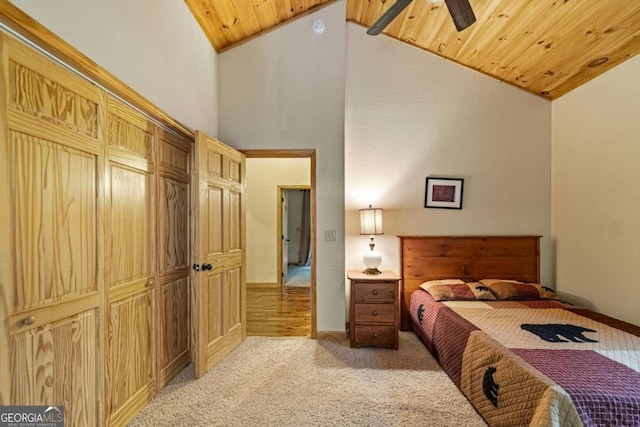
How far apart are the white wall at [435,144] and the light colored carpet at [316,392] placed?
1.16m

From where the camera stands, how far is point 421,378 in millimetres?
2373

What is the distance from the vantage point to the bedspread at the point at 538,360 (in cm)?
136

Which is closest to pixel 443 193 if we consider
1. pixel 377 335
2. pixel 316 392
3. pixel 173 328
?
pixel 377 335

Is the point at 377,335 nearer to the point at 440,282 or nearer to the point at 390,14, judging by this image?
the point at 440,282

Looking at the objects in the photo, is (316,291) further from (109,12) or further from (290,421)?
(109,12)

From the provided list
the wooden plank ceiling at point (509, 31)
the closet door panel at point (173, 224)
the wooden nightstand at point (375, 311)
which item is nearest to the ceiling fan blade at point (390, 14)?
the wooden plank ceiling at point (509, 31)

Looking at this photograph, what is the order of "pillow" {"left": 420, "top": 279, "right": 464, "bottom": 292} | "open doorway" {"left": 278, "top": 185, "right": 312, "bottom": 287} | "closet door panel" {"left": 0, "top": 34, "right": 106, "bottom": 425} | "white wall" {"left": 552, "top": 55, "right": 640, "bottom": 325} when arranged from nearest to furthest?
"closet door panel" {"left": 0, "top": 34, "right": 106, "bottom": 425} → "white wall" {"left": 552, "top": 55, "right": 640, "bottom": 325} → "pillow" {"left": 420, "top": 279, "right": 464, "bottom": 292} → "open doorway" {"left": 278, "top": 185, "right": 312, "bottom": 287}

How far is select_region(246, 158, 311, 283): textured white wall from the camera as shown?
555 centimetres

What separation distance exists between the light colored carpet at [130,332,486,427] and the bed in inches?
8.4

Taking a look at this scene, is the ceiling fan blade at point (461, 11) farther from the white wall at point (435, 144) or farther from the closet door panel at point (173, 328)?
the closet door panel at point (173, 328)

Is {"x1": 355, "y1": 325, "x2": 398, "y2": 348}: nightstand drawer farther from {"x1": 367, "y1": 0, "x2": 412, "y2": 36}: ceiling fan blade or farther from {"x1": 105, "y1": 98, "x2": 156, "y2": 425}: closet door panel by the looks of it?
{"x1": 367, "y1": 0, "x2": 412, "y2": 36}: ceiling fan blade

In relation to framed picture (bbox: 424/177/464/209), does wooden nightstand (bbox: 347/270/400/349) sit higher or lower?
lower

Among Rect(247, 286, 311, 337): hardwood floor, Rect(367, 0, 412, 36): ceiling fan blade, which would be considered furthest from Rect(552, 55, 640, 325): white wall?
Rect(247, 286, 311, 337): hardwood floor

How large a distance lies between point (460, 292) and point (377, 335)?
0.92 metres
